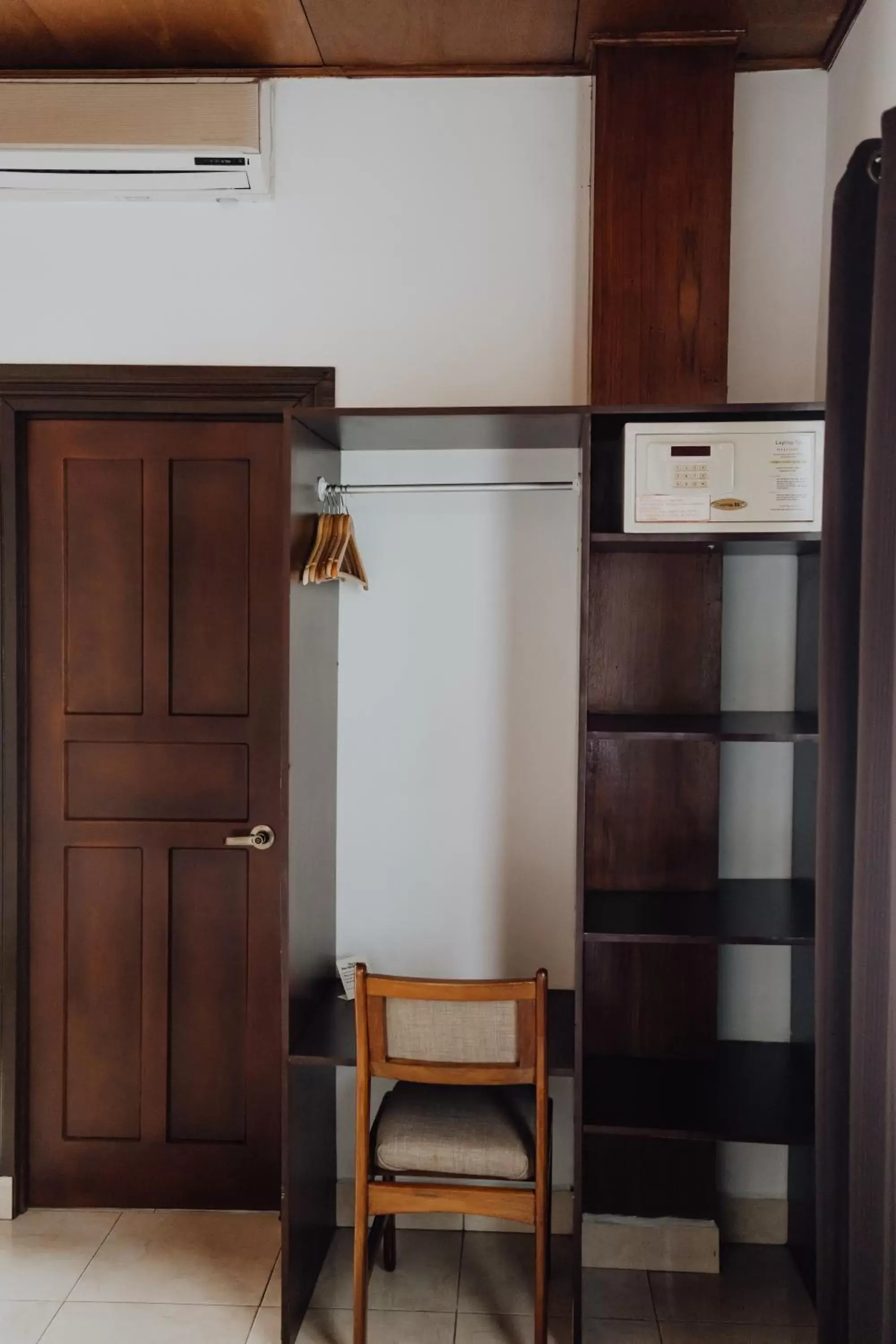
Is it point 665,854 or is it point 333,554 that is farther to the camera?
point 665,854

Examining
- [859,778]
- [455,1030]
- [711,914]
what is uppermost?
[859,778]

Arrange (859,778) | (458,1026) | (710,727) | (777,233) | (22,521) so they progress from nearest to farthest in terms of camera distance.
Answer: (859,778)
(458,1026)
(710,727)
(777,233)
(22,521)

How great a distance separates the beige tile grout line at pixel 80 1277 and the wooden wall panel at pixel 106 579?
4.37 ft

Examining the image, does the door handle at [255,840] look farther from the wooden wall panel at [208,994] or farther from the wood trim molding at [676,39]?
the wood trim molding at [676,39]

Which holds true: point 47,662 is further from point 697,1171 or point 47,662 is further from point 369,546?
point 697,1171

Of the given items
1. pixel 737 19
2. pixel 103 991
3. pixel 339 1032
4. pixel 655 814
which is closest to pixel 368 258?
pixel 737 19

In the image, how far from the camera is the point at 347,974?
2584 mm

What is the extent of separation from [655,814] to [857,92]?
66.7 inches

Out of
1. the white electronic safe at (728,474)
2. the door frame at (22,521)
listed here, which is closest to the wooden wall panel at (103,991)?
the door frame at (22,521)

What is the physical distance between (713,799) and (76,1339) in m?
1.86

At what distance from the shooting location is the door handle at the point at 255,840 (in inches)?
107

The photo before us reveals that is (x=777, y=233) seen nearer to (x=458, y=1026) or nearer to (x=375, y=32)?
(x=375, y=32)

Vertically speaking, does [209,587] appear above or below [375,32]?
Result: below

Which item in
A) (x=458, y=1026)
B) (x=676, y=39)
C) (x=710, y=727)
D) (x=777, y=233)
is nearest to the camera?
(x=458, y=1026)
